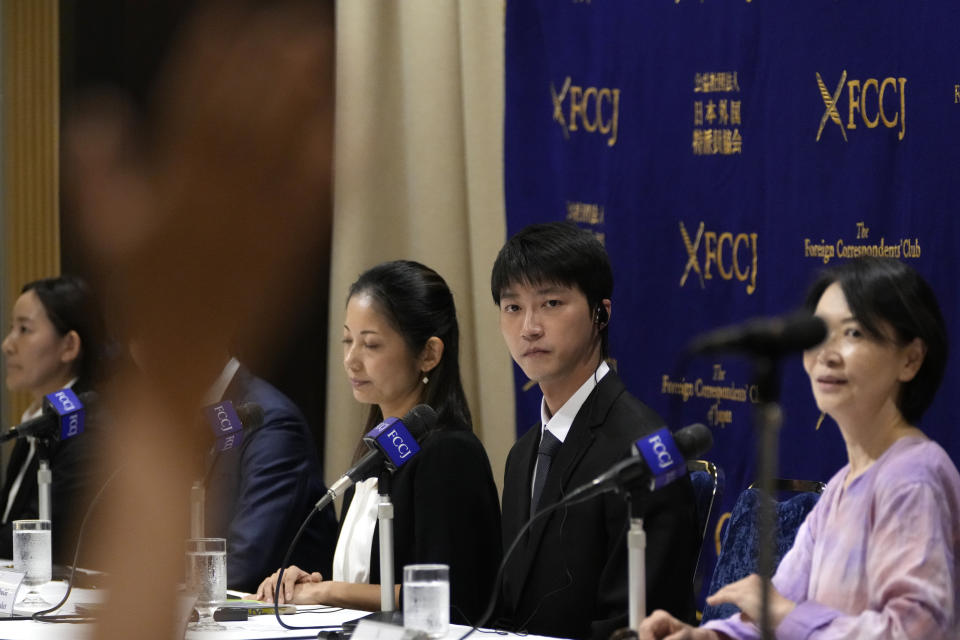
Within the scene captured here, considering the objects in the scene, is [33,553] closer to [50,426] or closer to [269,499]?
[50,426]

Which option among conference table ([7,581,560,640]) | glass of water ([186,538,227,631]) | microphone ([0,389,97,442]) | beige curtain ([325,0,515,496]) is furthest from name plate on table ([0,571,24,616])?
beige curtain ([325,0,515,496])

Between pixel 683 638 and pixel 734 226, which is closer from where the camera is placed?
pixel 683 638

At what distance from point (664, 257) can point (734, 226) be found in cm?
22

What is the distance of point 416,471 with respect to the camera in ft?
8.69

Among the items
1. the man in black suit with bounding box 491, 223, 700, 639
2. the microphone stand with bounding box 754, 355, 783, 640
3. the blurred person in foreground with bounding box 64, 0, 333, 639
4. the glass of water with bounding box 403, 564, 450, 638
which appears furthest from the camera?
the man in black suit with bounding box 491, 223, 700, 639

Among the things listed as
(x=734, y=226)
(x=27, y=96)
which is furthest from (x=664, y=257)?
(x=27, y=96)

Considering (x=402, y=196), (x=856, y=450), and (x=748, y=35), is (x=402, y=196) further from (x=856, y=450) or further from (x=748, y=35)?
(x=856, y=450)

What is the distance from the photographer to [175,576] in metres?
0.52

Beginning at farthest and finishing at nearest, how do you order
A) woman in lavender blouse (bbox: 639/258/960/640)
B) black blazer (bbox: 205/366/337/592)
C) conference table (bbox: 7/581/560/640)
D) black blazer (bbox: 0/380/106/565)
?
black blazer (bbox: 0/380/106/565) < black blazer (bbox: 205/366/337/592) < conference table (bbox: 7/581/560/640) < woman in lavender blouse (bbox: 639/258/960/640)

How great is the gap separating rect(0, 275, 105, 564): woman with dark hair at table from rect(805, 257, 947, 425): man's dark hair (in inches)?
95.7

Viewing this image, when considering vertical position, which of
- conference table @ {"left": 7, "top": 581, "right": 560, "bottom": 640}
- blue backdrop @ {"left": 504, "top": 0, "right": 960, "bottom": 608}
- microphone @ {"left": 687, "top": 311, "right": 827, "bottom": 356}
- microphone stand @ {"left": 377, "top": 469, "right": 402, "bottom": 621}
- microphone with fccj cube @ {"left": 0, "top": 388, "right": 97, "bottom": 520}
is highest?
blue backdrop @ {"left": 504, "top": 0, "right": 960, "bottom": 608}

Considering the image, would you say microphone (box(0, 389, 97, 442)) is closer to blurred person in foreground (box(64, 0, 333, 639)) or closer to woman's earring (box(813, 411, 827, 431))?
woman's earring (box(813, 411, 827, 431))

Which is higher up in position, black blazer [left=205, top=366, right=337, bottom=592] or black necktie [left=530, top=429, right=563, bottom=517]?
black necktie [left=530, top=429, right=563, bottom=517]

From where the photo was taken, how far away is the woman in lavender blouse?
184 centimetres
